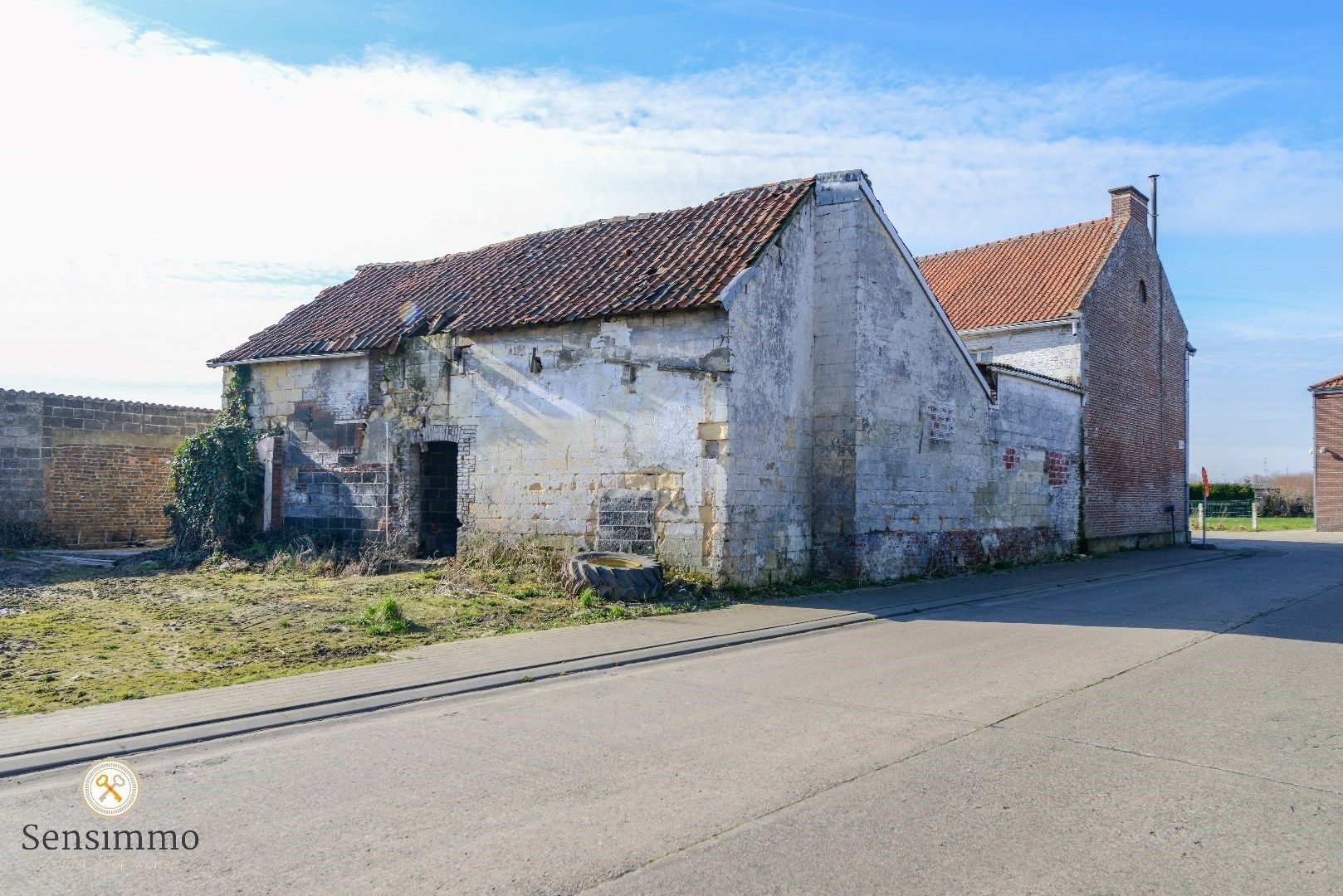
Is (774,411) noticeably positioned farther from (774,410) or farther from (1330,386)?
(1330,386)

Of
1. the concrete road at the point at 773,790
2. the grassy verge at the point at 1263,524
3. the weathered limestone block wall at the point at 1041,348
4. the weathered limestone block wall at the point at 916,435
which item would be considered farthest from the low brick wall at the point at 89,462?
the grassy verge at the point at 1263,524

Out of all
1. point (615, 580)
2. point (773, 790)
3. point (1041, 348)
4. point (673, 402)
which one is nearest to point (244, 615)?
point (615, 580)

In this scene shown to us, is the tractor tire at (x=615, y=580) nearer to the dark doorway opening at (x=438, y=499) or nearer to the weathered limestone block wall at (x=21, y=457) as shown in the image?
the dark doorway opening at (x=438, y=499)

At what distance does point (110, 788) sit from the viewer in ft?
17.2

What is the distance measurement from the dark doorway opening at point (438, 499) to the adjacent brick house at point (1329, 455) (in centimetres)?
3750

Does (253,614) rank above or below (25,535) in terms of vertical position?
below

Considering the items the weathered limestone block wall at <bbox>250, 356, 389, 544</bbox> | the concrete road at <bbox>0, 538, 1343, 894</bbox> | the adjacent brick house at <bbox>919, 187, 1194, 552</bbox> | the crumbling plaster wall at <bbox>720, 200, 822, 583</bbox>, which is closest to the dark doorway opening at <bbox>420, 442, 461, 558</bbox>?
the weathered limestone block wall at <bbox>250, 356, 389, 544</bbox>

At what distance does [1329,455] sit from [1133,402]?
19654 mm

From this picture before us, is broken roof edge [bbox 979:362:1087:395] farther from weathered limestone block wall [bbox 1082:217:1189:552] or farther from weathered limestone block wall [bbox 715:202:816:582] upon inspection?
weathered limestone block wall [bbox 715:202:816:582]

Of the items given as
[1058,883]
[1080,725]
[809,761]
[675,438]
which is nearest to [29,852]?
[809,761]

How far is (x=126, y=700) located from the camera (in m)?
7.19

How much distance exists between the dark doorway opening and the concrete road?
9.80 meters

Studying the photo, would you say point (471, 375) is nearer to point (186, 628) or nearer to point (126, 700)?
point (186, 628)

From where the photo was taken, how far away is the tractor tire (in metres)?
12.5
